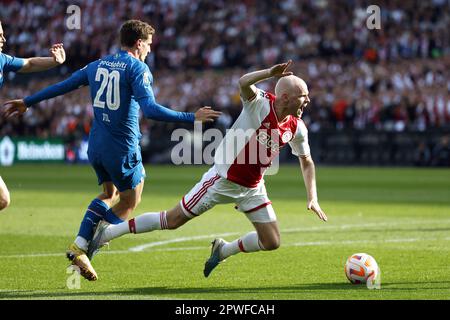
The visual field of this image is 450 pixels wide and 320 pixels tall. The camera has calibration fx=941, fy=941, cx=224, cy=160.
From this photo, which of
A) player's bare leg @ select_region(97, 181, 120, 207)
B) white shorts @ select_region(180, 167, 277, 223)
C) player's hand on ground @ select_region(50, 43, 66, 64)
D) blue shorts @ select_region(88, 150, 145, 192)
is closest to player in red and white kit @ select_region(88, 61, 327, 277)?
white shorts @ select_region(180, 167, 277, 223)

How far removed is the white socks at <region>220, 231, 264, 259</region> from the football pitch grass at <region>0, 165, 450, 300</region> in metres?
0.30

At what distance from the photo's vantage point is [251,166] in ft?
29.1

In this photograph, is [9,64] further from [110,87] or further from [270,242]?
[270,242]

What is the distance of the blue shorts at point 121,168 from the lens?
9.37 metres

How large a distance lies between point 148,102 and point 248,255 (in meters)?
3.26

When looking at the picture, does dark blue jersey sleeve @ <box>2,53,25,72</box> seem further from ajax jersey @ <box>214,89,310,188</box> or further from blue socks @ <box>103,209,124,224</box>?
ajax jersey @ <box>214,89,310,188</box>

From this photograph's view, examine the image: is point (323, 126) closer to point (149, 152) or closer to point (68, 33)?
point (149, 152)

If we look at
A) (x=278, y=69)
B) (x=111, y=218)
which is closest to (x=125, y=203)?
(x=111, y=218)

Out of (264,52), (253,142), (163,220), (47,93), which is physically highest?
(264,52)

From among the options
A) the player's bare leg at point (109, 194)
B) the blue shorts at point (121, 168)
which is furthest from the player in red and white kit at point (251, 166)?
the player's bare leg at point (109, 194)

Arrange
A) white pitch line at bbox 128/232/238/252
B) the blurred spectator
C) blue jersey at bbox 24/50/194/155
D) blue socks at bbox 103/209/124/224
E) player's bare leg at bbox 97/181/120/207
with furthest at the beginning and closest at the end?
the blurred spectator
white pitch line at bbox 128/232/238/252
player's bare leg at bbox 97/181/120/207
blue socks at bbox 103/209/124/224
blue jersey at bbox 24/50/194/155

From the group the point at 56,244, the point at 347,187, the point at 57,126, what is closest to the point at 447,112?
the point at 347,187

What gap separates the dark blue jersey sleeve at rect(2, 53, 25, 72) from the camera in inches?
401

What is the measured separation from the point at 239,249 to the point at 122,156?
149 cm
